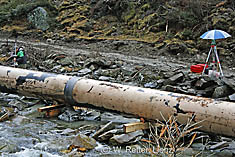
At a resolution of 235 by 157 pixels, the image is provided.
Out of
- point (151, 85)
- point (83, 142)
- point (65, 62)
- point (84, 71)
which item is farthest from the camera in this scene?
point (65, 62)

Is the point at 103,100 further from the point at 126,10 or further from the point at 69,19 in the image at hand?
the point at 69,19

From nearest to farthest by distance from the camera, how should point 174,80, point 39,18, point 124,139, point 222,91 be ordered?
point 124,139 < point 222,91 < point 174,80 < point 39,18

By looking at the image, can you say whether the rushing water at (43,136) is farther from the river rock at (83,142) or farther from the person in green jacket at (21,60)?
the person in green jacket at (21,60)

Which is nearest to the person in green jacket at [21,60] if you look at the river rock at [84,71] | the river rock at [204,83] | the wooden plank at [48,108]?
the river rock at [84,71]

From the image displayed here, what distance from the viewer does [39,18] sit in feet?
81.5

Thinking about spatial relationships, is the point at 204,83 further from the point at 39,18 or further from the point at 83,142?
the point at 39,18

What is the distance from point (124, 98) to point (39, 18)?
20.9 m

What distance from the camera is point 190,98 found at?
529 cm

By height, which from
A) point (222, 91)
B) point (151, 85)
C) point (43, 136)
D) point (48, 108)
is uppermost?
point (222, 91)

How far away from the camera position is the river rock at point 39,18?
2431 centimetres

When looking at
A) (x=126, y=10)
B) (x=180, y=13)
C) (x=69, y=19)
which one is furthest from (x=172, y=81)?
(x=69, y=19)

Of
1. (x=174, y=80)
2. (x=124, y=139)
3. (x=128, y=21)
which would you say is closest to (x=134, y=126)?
(x=124, y=139)

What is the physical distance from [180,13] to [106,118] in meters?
12.8

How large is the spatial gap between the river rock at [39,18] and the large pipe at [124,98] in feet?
57.2
